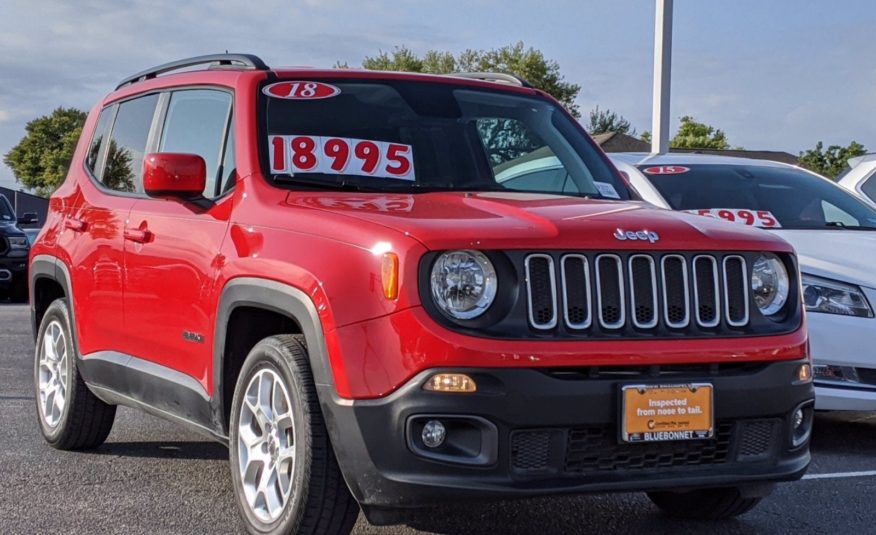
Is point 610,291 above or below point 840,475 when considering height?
above

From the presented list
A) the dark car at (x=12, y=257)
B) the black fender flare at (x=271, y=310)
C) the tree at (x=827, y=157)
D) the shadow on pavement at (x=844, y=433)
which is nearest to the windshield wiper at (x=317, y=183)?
the black fender flare at (x=271, y=310)

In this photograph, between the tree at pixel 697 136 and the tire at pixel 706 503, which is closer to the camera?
the tire at pixel 706 503

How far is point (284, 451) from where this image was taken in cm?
438

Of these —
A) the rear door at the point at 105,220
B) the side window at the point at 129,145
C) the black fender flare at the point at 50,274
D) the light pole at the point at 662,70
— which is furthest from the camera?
the light pole at the point at 662,70

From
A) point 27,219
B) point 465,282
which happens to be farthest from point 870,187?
point 27,219

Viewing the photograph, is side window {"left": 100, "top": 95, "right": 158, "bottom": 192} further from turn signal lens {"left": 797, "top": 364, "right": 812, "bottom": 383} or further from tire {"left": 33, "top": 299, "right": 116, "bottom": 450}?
turn signal lens {"left": 797, "top": 364, "right": 812, "bottom": 383}

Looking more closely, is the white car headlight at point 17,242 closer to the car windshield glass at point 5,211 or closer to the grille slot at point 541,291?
the car windshield glass at point 5,211

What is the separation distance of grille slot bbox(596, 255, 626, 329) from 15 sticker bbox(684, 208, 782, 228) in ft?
11.4

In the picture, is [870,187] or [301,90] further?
[870,187]

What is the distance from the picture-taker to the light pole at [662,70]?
1416cm

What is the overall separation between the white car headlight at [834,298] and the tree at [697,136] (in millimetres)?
89375

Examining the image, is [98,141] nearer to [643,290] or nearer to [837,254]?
[643,290]

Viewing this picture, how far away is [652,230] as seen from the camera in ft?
13.9

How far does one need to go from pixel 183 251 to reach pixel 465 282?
5.03ft
